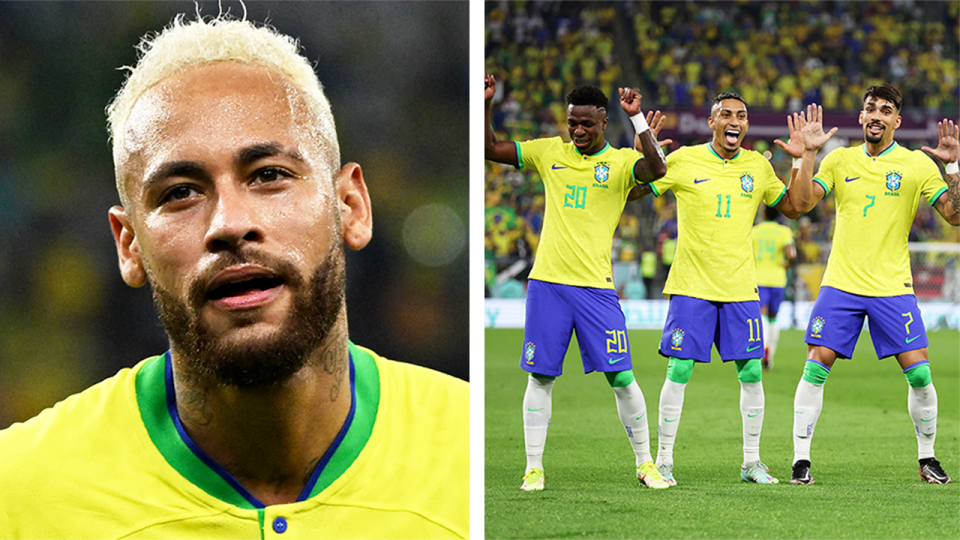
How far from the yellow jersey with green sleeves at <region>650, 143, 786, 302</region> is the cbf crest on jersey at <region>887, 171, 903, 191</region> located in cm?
53

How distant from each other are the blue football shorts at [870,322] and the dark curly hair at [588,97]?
5.05 feet

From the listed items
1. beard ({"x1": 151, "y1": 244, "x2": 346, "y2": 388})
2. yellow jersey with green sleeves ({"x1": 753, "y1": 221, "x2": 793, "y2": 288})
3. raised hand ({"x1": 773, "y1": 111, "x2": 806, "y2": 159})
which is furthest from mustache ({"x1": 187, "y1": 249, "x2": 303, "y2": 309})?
yellow jersey with green sleeves ({"x1": 753, "y1": 221, "x2": 793, "y2": 288})

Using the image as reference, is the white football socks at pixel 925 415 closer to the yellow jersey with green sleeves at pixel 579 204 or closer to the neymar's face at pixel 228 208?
the yellow jersey with green sleeves at pixel 579 204

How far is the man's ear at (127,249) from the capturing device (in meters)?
3.11

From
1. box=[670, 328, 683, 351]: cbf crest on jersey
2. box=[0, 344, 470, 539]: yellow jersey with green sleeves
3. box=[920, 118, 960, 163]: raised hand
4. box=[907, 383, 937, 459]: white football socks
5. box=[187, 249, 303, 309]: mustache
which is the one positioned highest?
box=[920, 118, 960, 163]: raised hand

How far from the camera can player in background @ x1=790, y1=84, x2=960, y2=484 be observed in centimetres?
474

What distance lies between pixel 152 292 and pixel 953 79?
1835 cm

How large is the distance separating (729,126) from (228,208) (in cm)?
268

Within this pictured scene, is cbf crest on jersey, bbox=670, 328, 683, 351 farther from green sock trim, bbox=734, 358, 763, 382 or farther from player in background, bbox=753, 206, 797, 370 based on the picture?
player in background, bbox=753, 206, 797, 370

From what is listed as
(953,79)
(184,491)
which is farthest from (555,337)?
(953,79)

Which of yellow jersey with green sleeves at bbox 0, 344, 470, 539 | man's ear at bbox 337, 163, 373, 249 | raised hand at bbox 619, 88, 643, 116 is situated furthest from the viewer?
raised hand at bbox 619, 88, 643, 116

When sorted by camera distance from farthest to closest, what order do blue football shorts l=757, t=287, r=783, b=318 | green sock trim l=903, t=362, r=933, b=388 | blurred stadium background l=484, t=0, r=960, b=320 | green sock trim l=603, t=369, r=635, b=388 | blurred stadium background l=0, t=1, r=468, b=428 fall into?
1. blurred stadium background l=484, t=0, r=960, b=320
2. blue football shorts l=757, t=287, r=783, b=318
3. green sock trim l=903, t=362, r=933, b=388
4. green sock trim l=603, t=369, r=635, b=388
5. blurred stadium background l=0, t=1, r=468, b=428

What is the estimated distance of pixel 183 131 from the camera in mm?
2951

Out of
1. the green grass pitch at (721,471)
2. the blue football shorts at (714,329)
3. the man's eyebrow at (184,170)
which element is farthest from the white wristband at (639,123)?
the man's eyebrow at (184,170)
